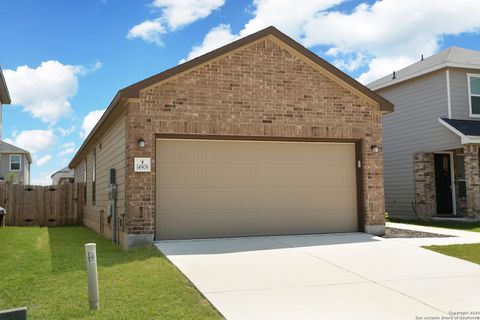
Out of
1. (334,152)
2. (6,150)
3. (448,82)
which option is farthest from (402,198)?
(6,150)

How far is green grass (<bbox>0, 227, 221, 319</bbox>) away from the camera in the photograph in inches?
216

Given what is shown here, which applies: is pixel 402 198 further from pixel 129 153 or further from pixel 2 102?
pixel 2 102

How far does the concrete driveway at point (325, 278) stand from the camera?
565cm

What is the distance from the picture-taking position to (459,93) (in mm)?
18188

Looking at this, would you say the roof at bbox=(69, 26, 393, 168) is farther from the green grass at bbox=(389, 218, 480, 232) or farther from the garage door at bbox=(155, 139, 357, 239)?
the green grass at bbox=(389, 218, 480, 232)

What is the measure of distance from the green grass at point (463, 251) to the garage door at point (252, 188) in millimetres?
2809

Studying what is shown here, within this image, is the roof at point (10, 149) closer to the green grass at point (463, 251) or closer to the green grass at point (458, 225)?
the green grass at point (458, 225)

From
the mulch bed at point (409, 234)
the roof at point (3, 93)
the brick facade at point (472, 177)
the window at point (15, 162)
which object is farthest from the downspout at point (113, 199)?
the window at point (15, 162)

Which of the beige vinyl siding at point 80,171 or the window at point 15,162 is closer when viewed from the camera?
the beige vinyl siding at point 80,171

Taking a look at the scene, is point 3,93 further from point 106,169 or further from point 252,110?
point 252,110

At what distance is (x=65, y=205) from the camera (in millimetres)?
20859

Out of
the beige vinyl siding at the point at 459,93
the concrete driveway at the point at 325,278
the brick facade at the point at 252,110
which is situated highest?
the beige vinyl siding at the point at 459,93

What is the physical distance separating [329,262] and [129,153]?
194 inches

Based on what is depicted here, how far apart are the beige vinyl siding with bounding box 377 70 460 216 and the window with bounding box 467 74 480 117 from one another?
109 centimetres
